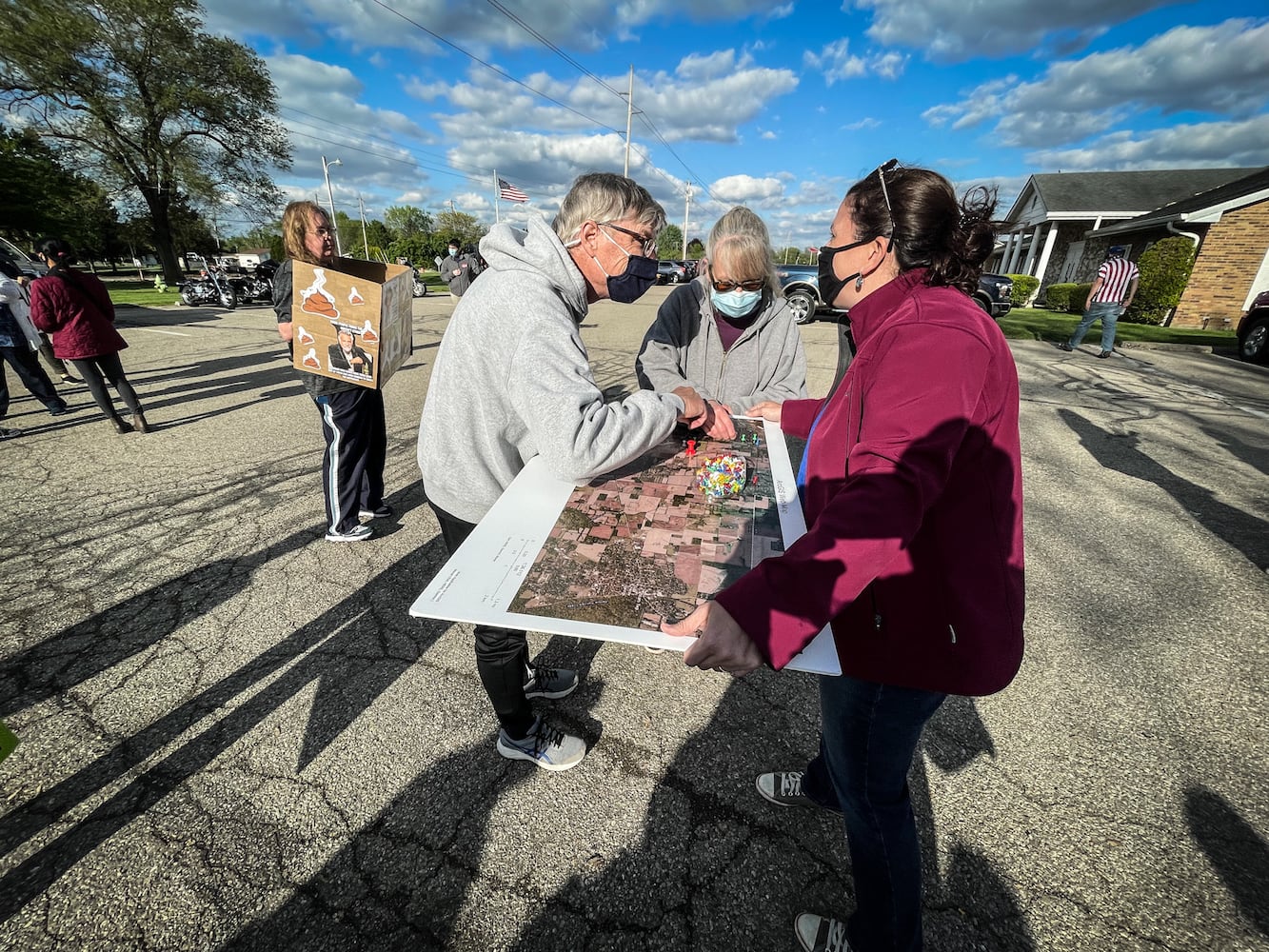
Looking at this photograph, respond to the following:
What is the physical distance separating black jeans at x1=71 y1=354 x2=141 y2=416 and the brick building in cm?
2250

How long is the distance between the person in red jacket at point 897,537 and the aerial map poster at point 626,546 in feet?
0.48

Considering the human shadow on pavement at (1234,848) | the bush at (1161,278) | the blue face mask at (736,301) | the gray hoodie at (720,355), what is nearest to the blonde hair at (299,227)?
the gray hoodie at (720,355)

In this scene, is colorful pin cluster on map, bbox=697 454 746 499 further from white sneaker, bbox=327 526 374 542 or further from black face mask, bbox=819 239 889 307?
white sneaker, bbox=327 526 374 542

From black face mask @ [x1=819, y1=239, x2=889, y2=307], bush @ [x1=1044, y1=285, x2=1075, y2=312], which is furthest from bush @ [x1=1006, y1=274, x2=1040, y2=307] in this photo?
black face mask @ [x1=819, y1=239, x2=889, y2=307]

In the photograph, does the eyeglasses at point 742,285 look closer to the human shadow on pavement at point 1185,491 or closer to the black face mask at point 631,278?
the black face mask at point 631,278

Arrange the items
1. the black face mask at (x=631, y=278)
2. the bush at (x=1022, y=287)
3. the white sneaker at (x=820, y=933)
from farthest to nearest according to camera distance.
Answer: the bush at (x=1022, y=287), the black face mask at (x=631, y=278), the white sneaker at (x=820, y=933)

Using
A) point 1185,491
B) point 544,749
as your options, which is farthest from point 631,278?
point 1185,491

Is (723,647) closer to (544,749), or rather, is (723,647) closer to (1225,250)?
(544,749)

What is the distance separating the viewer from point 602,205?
166cm

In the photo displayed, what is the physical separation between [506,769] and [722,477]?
146cm

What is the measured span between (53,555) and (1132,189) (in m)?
33.8

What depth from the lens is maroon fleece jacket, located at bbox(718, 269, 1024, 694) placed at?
0.95m

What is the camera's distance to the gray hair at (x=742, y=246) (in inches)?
104

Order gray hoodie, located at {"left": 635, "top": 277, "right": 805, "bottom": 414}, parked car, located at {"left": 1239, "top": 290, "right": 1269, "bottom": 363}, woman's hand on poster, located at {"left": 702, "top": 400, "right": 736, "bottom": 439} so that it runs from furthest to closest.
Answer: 1. parked car, located at {"left": 1239, "top": 290, "right": 1269, "bottom": 363}
2. gray hoodie, located at {"left": 635, "top": 277, "right": 805, "bottom": 414}
3. woman's hand on poster, located at {"left": 702, "top": 400, "right": 736, "bottom": 439}
